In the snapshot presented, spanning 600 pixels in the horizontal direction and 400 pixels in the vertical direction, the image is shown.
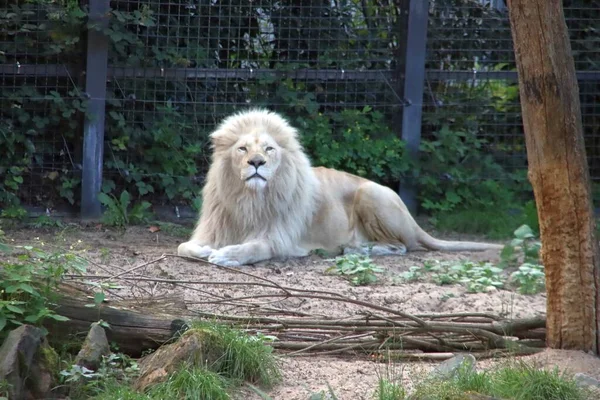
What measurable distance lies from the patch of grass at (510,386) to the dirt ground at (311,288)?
0.75 ft

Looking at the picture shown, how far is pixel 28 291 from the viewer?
4.49 meters

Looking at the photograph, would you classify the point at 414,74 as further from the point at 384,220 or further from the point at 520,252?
the point at 520,252

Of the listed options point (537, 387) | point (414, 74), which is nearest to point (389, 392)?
point (537, 387)

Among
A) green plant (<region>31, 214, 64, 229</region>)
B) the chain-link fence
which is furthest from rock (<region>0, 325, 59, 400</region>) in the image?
the chain-link fence

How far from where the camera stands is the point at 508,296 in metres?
6.45

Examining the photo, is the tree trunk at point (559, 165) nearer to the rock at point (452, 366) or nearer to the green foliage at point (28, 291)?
the rock at point (452, 366)

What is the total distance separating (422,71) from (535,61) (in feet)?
17.0

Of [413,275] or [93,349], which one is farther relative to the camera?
[413,275]

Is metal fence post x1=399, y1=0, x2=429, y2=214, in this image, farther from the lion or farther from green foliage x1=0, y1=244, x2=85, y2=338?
green foliage x1=0, y1=244, x2=85, y2=338

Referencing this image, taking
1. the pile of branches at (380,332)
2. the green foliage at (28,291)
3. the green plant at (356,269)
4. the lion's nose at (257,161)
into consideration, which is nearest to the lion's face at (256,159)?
the lion's nose at (257,161)

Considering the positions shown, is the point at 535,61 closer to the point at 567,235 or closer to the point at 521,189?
the point at 567,235

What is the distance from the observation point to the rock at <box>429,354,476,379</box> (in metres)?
4.34

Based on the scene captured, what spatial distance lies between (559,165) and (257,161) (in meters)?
3.65

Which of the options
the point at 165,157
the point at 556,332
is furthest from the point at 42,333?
the point at 165,157
